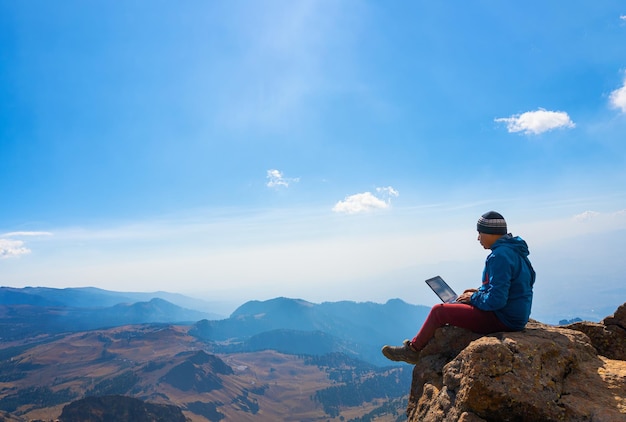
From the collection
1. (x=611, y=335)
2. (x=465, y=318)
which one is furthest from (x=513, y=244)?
(x=611, y=335)

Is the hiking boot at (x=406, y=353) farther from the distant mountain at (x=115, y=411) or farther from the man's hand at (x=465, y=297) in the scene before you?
the distant mountain at (x=115, y=411)

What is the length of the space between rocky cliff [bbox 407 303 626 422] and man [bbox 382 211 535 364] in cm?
47

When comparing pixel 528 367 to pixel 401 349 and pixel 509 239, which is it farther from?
pixel 401 349

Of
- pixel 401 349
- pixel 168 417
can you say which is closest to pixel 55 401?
pixel 168 417

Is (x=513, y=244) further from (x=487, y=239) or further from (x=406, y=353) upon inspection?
(x=406, y=353)

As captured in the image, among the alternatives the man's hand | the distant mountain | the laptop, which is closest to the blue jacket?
the man's hand

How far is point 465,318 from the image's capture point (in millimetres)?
7895

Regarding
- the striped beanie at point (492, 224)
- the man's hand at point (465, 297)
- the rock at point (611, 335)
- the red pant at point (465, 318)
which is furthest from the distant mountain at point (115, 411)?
the striped beanie at point (492, 224)

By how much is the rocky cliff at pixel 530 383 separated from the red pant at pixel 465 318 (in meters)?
0.47

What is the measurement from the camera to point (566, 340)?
24.1 feet

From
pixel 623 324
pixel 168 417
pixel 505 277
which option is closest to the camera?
pixel 505 277

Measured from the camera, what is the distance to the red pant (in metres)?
7.71

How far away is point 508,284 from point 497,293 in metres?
0.30

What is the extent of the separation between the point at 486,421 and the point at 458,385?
2.50 ft
